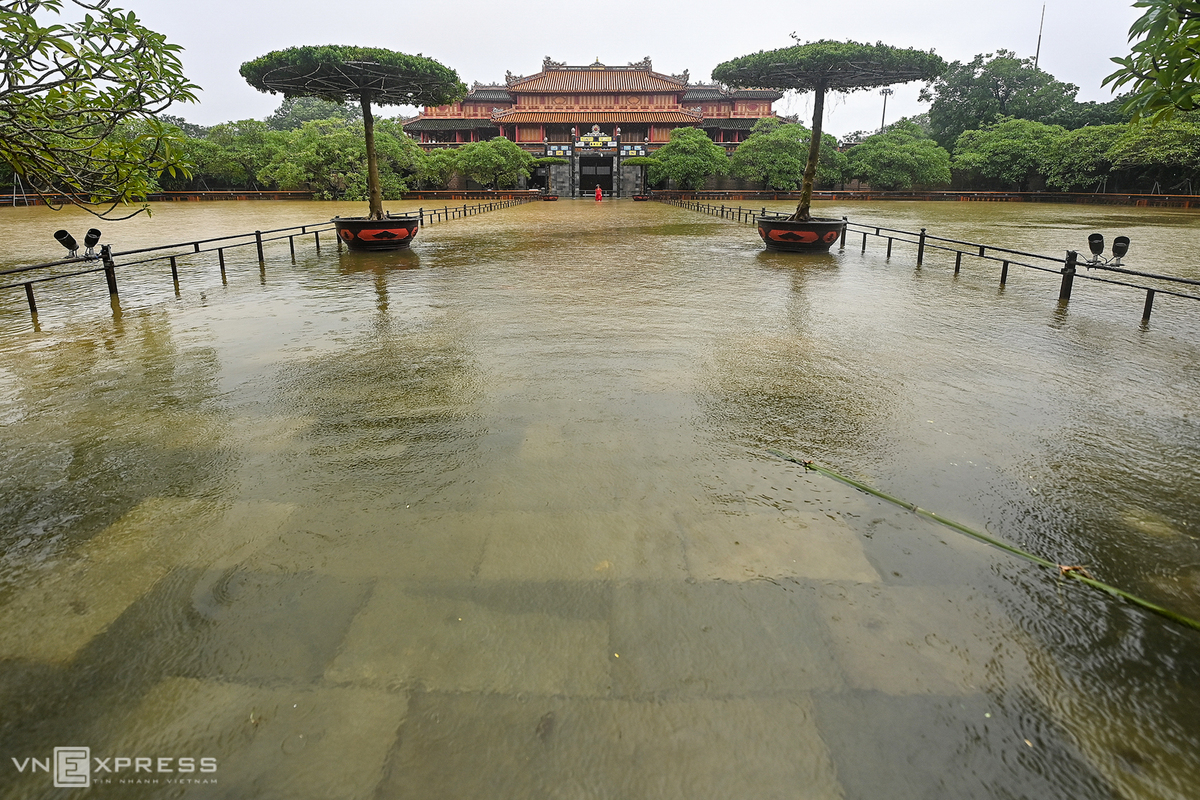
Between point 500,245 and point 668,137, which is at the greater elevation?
point 668,137

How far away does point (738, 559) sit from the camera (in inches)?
134

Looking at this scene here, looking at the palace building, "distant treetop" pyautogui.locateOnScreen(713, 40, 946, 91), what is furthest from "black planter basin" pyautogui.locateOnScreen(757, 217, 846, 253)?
the palace building

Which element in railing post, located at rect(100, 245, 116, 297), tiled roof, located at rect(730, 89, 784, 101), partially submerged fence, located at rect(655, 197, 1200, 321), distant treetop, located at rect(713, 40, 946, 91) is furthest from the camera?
tiled roof, located at rect(730, 89, 784, 101)

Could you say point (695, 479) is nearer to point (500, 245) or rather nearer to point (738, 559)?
point (738, 559)

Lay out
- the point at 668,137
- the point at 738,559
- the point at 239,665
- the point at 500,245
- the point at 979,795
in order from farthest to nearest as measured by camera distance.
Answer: the point at 668,137
the point at 500,245
the point at 738,559
the point at 239,665
the point at 979,795

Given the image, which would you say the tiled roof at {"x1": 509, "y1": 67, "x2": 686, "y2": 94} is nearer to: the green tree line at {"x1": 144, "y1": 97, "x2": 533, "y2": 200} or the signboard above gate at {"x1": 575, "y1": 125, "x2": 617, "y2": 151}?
the signboard above gate at {"x1": 575, "y1": 125, "x2": 617, "y2": 151}

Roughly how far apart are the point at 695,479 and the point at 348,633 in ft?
7.65

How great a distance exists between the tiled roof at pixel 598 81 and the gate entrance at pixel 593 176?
6412 mm

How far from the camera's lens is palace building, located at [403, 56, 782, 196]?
57312 millimetres

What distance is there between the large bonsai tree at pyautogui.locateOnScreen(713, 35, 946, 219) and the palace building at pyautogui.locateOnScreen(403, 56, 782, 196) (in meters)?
40.7

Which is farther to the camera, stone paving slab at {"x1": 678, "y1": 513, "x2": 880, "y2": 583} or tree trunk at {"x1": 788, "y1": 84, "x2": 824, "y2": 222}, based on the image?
tree trunk at {"x1": 788, "y1": 84, "x2": 824, "y2": 222}

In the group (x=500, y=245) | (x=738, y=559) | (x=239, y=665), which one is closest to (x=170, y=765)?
(x=239, y=665)

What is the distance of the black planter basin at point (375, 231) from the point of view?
17.0 metres

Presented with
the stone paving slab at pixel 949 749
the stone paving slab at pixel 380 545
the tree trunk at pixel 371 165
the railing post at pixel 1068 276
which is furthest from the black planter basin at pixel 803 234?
the stone paving slab at pixel 949 749
